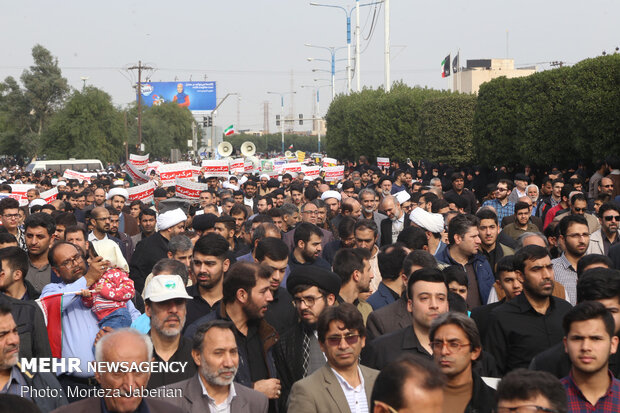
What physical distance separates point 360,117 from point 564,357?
161 feet

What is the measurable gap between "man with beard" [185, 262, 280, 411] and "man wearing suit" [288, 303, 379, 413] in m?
0.73

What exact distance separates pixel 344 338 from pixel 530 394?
1.29 m

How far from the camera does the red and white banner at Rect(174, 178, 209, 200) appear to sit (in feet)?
55.8

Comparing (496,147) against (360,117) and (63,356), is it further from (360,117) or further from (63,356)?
(63,356)

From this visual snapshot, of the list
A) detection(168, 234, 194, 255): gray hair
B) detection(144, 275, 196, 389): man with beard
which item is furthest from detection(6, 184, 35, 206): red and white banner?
detection(144, 275, 196, 389): man with beard

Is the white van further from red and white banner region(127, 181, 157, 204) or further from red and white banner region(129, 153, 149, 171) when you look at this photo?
red and white banner region(127, 181, 157, 204)

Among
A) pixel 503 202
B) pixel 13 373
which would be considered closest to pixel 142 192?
pixel 503 202

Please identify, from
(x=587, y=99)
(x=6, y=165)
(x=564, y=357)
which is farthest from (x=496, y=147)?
(x=6, y=165)

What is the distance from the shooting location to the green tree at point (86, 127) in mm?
76938

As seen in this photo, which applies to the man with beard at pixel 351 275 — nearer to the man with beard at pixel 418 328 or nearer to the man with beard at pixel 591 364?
the man with beard at pixel 418 328

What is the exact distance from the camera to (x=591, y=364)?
4746 mm

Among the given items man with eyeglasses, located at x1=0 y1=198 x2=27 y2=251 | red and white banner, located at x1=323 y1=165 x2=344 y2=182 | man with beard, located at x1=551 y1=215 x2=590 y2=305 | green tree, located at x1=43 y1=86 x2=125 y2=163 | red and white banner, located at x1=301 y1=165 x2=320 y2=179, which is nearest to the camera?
man with beard, located at x1=551 y1=215 x2=590 y2=305

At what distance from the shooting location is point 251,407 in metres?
4.93

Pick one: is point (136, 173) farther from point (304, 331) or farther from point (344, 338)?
point (344, 338)
